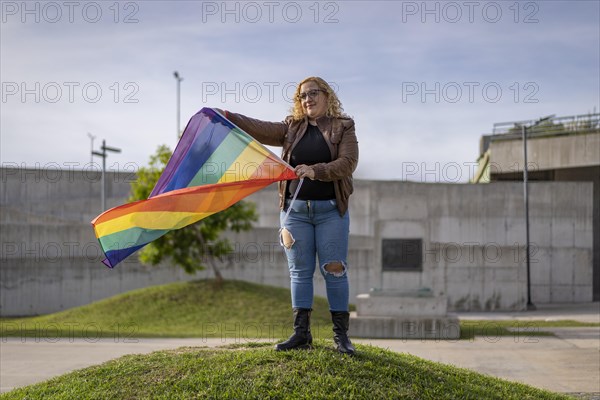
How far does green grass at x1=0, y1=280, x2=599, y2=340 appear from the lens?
52.3ft

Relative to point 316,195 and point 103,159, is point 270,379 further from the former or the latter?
point 103,159

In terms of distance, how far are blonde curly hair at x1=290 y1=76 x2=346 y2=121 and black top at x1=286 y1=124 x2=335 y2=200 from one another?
0.59ft

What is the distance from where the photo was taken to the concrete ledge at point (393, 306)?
615 inches

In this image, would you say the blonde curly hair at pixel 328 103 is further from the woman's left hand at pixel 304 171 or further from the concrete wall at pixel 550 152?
the concrete wall at pixel 550 152

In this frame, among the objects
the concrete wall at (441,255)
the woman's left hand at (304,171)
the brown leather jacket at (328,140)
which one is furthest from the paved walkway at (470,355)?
the concrete wall at (441,255)

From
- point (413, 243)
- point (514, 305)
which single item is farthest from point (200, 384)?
point (514, 305)

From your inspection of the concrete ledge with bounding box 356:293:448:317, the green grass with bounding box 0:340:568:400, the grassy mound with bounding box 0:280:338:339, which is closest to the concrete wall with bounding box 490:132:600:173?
the grassy mound with bounding box 0:280:338:339

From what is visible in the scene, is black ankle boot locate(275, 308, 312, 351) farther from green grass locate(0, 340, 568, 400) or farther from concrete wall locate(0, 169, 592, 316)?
concrete wall locate(0, 169, 592, 316)

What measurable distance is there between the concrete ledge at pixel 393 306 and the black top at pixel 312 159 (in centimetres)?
975

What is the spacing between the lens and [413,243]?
59.6 ft

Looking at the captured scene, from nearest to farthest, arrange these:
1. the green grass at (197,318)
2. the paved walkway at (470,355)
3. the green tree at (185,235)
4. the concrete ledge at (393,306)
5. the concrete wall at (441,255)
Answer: the paved walkway at (470,355), the concrete ledge at (393,306), the green grass at (197,318), the green tree at (185,235), the concrete wall at (441,255)

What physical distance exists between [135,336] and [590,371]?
8766mm

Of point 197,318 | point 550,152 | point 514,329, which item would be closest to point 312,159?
point 514,329

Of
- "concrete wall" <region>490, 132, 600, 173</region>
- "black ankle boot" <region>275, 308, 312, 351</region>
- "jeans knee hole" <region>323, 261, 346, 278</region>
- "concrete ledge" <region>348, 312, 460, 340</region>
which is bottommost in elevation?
"concrete ledge" <region>348, 312, 460, 340</region>
